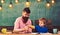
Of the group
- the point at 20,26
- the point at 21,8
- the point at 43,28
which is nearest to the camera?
the point at 43,28

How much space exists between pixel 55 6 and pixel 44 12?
14.2 inches

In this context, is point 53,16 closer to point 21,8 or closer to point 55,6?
point 55,6

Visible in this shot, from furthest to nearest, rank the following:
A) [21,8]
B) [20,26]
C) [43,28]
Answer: [21,8], [20,26], [43,28]

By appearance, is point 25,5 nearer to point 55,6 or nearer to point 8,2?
point 8,2

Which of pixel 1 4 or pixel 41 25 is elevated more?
pixel 1 4

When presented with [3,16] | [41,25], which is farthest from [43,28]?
[3,16]

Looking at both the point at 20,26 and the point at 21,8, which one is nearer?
the point at 20,26

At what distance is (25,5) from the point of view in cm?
476

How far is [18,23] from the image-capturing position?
4.01 m

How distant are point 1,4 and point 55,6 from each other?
5.12 feet

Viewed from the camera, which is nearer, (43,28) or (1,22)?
(43,28)

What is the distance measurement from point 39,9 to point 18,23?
1.02m

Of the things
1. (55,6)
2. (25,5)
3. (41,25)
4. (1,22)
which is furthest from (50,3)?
(1,22)

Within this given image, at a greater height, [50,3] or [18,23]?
[50,3]
